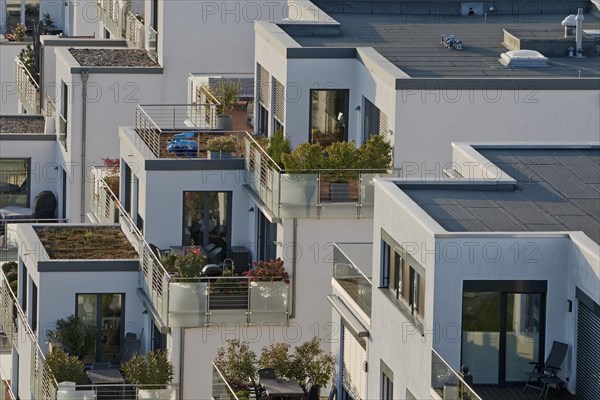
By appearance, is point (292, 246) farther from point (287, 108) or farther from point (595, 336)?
point (595, 336)

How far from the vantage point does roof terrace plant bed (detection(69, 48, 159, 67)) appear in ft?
204

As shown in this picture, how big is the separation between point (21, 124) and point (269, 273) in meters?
22.2

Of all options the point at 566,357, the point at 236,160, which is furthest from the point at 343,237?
the point at 566,357

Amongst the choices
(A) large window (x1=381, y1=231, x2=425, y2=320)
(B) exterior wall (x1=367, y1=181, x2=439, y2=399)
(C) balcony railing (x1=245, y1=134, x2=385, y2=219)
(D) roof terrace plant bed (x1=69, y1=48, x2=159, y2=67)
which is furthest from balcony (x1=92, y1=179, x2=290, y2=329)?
(D) roof terrace plant bed (x1=69, y1=48, x2=159, y2=67)

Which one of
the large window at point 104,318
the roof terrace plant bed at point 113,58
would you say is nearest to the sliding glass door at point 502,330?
the large window at point 104,318

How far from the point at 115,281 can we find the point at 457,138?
7.89m

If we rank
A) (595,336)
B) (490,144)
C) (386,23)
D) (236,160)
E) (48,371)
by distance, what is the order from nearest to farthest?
1. (595,336)
2. (490,144)
3. (48,371)
4. (236,160)
5. (386,23)

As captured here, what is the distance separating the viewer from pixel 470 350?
33.2 m

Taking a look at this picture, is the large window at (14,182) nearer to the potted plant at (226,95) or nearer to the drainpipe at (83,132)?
the drainpipe at (83,132)

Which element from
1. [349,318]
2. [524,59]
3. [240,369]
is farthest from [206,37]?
[349,318]

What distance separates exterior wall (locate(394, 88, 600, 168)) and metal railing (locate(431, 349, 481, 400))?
12398 mm

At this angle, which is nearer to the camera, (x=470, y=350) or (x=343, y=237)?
(x=470, y=350)

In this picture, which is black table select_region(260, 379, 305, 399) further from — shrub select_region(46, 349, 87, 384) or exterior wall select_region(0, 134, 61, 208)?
exterior wall select_region(0, 134, 61, 208)

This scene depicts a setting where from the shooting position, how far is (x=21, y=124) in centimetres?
6469
